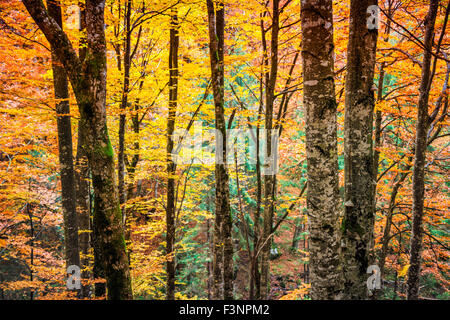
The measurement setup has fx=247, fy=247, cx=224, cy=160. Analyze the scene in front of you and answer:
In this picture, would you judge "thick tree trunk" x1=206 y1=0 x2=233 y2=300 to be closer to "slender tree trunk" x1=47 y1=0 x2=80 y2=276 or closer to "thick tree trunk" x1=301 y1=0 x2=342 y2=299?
"thick tree trunk" x1=301 y1=0 x2=342 y2=299

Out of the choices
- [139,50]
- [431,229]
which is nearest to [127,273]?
[139,50]

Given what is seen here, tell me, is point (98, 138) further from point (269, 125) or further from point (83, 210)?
point (83, 210)

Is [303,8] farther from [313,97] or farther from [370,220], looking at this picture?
[370,220]

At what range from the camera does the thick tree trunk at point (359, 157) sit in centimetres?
272

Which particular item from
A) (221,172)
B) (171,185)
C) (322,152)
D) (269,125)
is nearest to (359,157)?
(322,152)

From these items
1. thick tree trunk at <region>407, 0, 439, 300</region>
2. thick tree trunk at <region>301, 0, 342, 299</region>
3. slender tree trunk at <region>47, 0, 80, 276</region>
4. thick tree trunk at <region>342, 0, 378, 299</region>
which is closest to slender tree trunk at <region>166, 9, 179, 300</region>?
slender tree trunk at <region>47, 0, 80, 276</region>

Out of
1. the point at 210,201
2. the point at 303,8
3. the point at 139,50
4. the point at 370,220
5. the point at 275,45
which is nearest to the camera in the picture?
the point at 303,8

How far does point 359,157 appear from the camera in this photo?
277 centimetres

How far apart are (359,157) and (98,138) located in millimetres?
3301

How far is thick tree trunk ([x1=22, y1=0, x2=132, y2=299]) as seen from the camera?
132 inches

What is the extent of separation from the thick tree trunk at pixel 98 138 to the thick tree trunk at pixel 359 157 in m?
2.88

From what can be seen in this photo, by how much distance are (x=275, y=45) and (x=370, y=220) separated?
4461mm

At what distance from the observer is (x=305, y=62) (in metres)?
2.23
